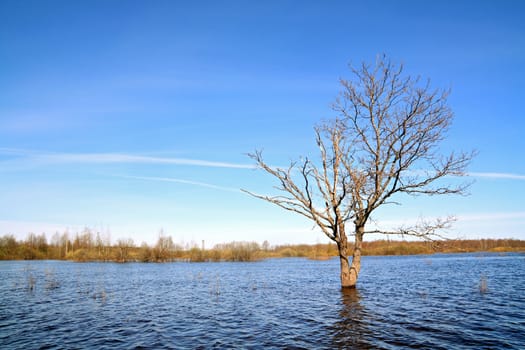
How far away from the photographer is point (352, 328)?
11047 millimetres

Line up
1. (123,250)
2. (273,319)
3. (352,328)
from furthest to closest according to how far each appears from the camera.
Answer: (123,250), (273,319), (352,328)

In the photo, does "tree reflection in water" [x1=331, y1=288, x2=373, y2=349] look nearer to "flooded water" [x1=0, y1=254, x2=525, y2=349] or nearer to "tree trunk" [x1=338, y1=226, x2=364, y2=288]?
"flooded water" [x1=0, y1=254, x2=525, y2=349]

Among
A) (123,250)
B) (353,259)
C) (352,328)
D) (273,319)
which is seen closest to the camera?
(352,328)

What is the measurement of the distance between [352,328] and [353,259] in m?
8.11

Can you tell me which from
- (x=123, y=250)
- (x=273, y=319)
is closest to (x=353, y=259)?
(x=273, y=319)

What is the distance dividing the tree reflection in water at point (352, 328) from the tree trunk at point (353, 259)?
9.65 feet

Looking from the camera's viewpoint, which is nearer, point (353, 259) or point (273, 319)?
point (273, 319)

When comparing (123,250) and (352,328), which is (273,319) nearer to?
(352,328)

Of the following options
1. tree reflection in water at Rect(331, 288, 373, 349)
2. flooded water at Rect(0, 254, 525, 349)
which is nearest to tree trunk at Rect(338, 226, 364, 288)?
flooded water at Rect(0, 254, 525, 349)

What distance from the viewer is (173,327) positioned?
12008mm

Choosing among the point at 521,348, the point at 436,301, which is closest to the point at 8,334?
the point at 521,348

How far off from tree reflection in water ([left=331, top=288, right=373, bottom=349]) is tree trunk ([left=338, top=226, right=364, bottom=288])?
2941mm

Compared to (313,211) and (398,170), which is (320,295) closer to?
(313,211)

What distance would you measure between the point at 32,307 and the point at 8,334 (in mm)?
5905
